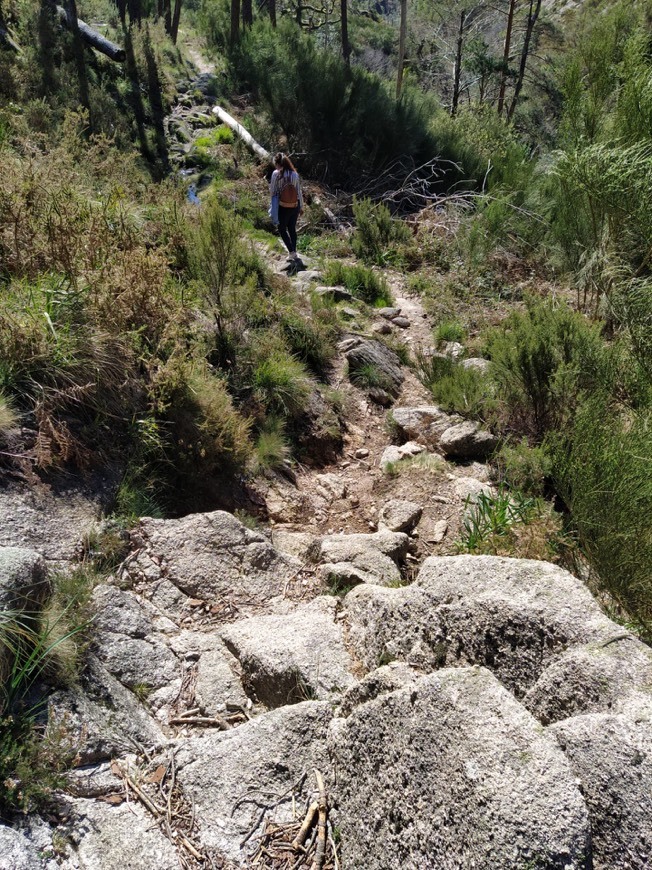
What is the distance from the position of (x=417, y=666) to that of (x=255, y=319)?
4.77 meters

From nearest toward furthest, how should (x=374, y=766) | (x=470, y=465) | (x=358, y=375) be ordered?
(x=374, y=766)
(x=470, y=465)
(x=358, y=375)

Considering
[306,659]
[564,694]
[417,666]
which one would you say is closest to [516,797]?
[564,694]

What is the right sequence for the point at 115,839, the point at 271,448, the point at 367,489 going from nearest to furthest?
1. the point at 115,839
2. the point at 271,448
3. the point at 367,489

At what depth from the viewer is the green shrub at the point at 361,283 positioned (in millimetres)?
9289

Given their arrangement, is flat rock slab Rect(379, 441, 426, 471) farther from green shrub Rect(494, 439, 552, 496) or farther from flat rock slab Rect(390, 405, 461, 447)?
green shrub Rect(494, 439, 552, 496)

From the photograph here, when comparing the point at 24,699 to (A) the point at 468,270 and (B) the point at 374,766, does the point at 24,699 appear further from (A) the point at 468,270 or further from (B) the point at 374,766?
(A) the point at 468,270

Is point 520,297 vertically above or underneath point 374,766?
underneath

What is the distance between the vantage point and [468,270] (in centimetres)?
1035

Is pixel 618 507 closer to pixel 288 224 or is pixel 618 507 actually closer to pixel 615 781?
pixel 615 781

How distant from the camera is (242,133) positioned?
13.3 metres

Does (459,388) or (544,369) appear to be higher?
(544,369)

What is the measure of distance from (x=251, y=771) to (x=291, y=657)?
1.91 feet

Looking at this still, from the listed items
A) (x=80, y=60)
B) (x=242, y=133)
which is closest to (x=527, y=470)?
(x=242, y=133)

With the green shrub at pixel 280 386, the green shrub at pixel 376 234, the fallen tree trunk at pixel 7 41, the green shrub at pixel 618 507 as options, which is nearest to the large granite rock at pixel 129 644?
the green shrub at pixel 618 507
